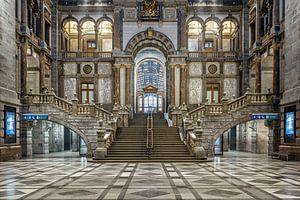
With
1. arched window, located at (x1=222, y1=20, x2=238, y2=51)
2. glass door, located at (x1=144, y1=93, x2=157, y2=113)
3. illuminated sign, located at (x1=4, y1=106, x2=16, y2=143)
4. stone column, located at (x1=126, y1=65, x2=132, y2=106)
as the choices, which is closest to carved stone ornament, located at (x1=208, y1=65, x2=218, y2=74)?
arched window, located at (x1=222, y1=20, x2=238, y2=51)

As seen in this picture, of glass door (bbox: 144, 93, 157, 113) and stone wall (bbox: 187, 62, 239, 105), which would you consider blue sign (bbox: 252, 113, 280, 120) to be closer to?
stone wall (bbox: 187, 62, 239, 105)

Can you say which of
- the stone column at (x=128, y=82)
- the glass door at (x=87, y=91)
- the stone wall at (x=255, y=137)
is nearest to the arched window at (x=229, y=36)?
the stone wall at (x=255, y=137)

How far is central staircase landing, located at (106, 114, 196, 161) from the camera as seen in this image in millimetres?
19172

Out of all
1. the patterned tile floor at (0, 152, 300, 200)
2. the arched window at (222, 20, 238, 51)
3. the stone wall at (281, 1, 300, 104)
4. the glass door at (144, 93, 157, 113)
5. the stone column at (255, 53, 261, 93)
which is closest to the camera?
the patterned tile floor at (0, 152, 300, 200)

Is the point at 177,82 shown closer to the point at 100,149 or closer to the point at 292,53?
the point at 292,53

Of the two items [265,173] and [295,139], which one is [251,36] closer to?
[295,139]

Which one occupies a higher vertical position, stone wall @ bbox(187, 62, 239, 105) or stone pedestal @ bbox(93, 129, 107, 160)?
stone wall @ bbox(187, 62, 239, 105)

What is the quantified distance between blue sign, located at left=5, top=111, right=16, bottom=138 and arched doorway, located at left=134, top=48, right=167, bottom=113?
15.6 meters

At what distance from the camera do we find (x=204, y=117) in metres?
23.4

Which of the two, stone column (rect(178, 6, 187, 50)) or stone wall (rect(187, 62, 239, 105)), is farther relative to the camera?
stone wall (rect(187, 62, 239, 105))

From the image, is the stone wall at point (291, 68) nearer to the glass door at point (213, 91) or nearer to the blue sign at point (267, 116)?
the blue sign at point (267, 116)

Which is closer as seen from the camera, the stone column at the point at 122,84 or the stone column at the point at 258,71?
the stone column at the point at 258,71

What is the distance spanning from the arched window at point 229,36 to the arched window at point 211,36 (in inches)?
28.6

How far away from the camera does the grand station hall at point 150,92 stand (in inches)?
639
